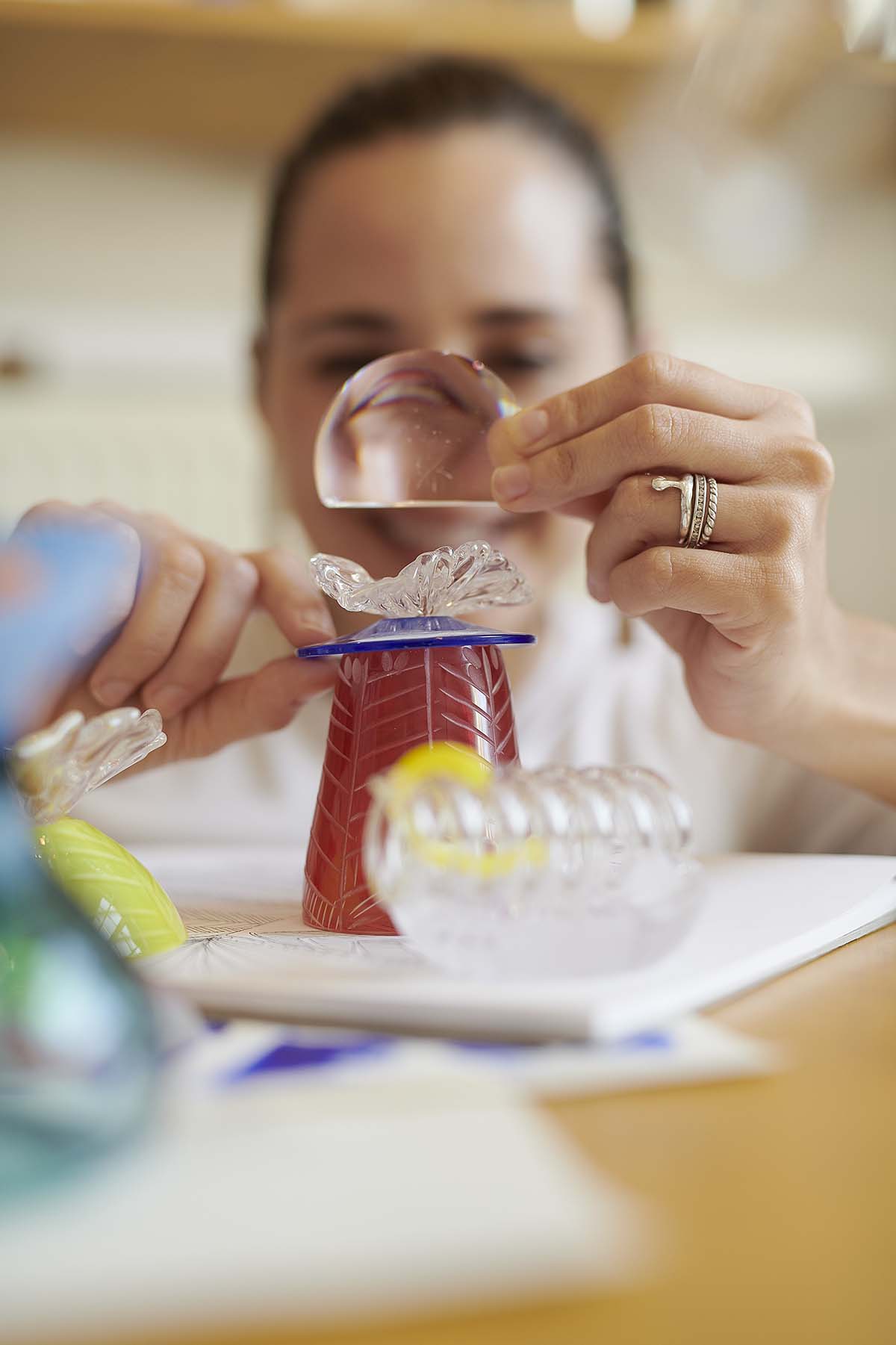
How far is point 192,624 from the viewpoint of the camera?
23.6 inches

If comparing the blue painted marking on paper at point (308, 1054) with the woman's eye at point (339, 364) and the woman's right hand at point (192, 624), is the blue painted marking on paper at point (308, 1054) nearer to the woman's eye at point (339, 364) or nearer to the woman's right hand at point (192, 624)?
the woman's right hand at point (192, 624)

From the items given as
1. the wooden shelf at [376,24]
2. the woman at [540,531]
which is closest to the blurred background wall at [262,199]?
the wooden shelf at [376,24]

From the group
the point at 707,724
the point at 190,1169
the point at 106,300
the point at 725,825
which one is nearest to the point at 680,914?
the point at 190,1169

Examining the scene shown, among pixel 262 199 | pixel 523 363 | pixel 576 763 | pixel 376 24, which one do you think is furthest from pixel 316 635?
pixel 262 199

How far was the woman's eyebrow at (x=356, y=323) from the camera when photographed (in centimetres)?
113

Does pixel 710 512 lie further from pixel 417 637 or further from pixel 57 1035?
pixel 57 1035

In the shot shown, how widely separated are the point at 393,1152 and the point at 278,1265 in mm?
40

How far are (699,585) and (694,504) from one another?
36mm

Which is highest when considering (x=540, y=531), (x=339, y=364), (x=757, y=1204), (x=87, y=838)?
(x=339, y=364)

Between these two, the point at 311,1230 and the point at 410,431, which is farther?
the point at 410,431

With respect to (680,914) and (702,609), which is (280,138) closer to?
(702,609)

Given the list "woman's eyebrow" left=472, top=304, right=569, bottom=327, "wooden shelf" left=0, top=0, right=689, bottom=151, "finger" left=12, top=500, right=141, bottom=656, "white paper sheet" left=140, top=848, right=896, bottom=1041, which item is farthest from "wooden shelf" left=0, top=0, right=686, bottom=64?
"white paper sheet" left=140, top=848, right=896, bottom=1041

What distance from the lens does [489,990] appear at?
292 mm

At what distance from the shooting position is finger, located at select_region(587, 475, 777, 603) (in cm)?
52
